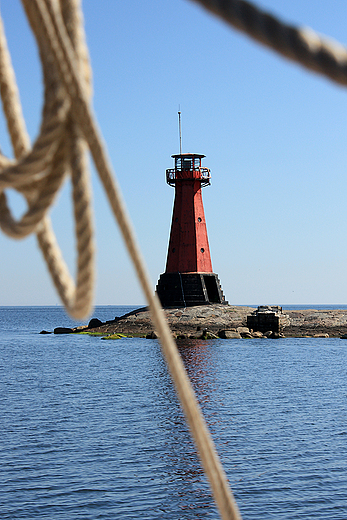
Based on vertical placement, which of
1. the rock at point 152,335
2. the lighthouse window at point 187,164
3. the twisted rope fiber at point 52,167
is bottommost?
the rock at point 152,335

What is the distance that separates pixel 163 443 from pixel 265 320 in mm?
38313

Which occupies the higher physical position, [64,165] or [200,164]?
[200,164]

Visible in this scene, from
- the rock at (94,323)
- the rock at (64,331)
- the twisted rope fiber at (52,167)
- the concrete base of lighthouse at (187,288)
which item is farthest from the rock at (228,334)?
the twisted rope fiber at (52,167)

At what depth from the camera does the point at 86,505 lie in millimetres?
13422

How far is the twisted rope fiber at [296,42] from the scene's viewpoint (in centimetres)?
Result: 124

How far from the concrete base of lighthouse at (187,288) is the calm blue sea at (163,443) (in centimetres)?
1636

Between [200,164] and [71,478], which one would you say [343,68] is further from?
[200,164]

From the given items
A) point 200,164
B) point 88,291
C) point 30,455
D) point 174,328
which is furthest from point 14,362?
point 88,291

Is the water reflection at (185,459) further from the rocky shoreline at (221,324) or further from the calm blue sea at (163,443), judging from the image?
the rocky shoreline at (221,324)

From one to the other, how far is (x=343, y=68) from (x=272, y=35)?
17cm

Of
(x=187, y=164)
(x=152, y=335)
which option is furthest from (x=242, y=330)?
(x=187, y=164)

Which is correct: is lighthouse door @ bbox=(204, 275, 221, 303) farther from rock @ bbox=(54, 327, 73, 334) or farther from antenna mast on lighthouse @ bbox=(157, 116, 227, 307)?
rock @ bbox=(54, 327, 73, 334)

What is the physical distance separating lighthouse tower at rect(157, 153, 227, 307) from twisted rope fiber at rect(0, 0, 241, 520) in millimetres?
51540

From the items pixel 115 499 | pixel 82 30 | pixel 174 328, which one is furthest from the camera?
pixel 174 328
